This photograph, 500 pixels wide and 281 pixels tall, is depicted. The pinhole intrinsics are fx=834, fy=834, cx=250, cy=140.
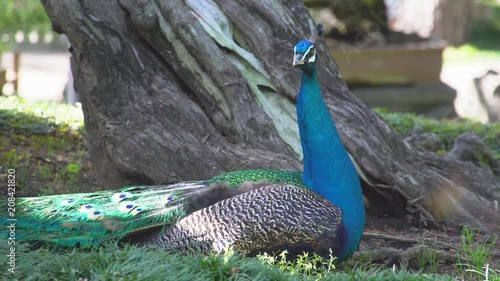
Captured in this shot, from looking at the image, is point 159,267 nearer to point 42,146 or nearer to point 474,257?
point 474,257

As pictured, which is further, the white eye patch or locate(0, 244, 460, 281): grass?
the white eye patch

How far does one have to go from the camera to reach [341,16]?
45.6ft

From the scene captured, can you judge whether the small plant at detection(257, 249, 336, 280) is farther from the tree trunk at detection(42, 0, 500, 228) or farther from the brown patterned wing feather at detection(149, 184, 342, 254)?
the tree trunk at detection(42, 0, 500, 228)

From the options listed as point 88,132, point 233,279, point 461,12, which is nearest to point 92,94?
point 88,132

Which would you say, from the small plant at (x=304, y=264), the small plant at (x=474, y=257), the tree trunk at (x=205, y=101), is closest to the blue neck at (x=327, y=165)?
the small plant at (x=304, y=264)

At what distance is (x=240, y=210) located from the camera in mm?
4250

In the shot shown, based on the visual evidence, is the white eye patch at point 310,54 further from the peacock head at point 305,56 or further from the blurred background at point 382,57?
the blurred background at point 382,57

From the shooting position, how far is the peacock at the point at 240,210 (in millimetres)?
4215

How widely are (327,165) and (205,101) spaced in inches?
54.4

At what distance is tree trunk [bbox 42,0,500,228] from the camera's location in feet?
17.6

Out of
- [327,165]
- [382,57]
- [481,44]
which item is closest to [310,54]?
[327,165]

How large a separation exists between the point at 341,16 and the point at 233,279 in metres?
10.6

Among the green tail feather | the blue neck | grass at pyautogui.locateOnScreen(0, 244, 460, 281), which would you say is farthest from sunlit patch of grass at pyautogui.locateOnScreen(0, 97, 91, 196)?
the blue neck

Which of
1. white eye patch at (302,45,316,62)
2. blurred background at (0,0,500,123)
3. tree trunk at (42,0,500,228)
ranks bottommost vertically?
blurred background at (0,0,500,123)
